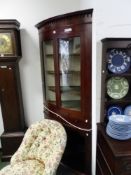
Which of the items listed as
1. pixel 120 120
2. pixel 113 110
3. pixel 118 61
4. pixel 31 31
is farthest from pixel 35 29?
pixel 120 120

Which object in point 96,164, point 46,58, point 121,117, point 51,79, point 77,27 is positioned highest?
point 77,27

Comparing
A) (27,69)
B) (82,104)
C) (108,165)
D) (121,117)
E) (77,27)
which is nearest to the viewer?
(108,165)

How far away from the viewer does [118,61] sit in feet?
5.19

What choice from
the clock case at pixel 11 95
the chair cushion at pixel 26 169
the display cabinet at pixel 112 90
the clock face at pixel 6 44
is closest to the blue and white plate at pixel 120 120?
the display cabinet at pixel 112 90

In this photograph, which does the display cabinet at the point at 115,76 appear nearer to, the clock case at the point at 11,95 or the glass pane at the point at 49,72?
the glass pane at the point at 49,72

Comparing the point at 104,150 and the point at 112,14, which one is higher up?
the point at 112,14

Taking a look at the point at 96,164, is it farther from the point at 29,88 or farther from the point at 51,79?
the point at 29,88

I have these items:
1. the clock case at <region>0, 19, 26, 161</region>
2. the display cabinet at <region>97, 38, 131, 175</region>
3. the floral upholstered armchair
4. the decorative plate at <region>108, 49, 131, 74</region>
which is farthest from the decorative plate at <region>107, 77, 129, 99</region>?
the clock case at <region>0, 19, 26, 161</region>

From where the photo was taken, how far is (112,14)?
150 cm

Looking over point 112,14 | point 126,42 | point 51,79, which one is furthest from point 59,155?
point 112,14

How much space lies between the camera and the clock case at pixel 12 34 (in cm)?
214

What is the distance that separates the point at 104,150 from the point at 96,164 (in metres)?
0.43

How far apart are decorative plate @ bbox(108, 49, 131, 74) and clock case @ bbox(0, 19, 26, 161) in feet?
4.17

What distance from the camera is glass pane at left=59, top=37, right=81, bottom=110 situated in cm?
184
